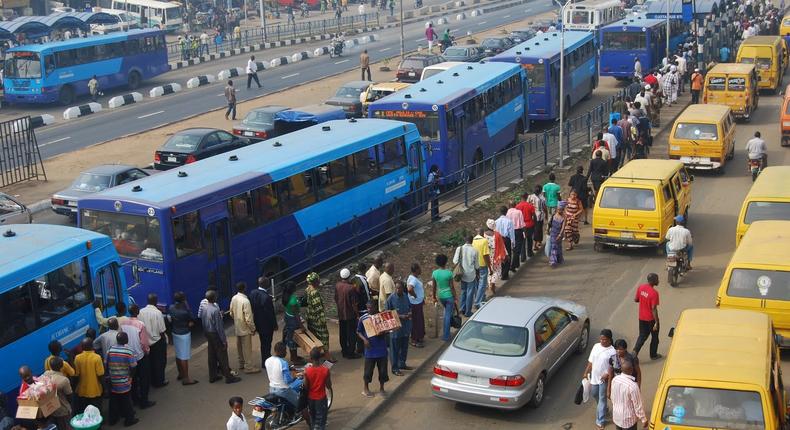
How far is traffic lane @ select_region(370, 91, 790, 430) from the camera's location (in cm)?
1431

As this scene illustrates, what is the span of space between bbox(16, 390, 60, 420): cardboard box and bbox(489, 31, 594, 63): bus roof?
24.9 m

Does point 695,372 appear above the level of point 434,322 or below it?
above

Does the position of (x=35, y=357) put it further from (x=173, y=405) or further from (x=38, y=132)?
(x=38, y=132)

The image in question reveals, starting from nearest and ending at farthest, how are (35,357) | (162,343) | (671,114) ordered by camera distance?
(35,357), (162,343), (671,114)

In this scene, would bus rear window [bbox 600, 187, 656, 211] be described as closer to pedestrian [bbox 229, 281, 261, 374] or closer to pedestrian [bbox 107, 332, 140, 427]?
pedestrian [bbox 229, 281, 261, 374]

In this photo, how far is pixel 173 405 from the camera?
14.8 meters

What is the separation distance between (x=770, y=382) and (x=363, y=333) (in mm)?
5604

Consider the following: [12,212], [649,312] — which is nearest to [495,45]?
[12,212]

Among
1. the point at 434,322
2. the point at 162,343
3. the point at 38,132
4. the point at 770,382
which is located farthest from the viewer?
the point at 38,132

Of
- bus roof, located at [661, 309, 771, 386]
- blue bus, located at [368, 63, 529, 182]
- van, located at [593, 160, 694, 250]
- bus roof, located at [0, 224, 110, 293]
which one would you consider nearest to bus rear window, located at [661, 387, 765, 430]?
bus roof, located at [661, 309, 771, 386]

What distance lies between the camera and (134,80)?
49.0 m

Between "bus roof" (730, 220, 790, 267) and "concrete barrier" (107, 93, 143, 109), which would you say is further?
"concrete barrier" (107, 93, 143, 109)

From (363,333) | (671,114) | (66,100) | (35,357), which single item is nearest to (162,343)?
(35,357)

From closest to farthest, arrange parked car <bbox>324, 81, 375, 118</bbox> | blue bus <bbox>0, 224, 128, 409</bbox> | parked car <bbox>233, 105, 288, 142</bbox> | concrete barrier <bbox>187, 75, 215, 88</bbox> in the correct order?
blue bus <bbox>0, 224, 128, 409</bbox> → parked car <bbox>233, 105, 288, 142</bbox> → parked car <bbox>324, 81, 375, 118</bbox> → concrete barrier <bbox>187, 75, 215, 88</bbox>
